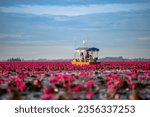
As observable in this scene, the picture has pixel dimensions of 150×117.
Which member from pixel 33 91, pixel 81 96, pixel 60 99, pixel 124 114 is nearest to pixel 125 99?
pixel 124 114

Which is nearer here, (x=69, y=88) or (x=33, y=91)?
(x=69, y=88)

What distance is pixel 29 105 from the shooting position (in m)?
6.36

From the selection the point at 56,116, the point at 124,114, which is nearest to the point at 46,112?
the point at 56,116

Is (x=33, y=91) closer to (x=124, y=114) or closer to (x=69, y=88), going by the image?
(x=69, y=88)

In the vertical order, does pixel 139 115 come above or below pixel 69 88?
below

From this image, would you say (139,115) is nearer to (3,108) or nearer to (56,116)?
(56,116)

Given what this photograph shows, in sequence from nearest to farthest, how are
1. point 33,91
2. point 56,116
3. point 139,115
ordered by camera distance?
point 56,116 < point 139,115 < point 33,91

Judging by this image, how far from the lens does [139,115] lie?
6582mm

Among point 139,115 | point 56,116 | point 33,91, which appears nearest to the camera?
point 56,116

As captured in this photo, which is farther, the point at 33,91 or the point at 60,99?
the point at 33,91

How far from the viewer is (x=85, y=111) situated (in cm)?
633

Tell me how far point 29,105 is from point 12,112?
0.43 meters

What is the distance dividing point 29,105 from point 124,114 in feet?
5.13

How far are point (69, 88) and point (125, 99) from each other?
3.13 ft
